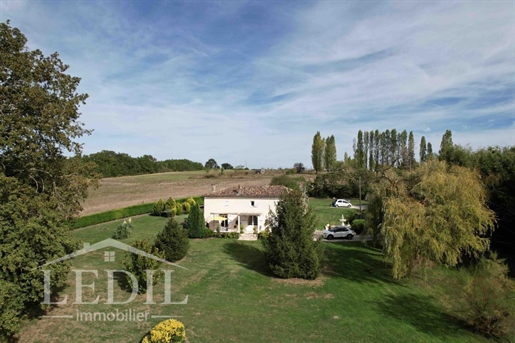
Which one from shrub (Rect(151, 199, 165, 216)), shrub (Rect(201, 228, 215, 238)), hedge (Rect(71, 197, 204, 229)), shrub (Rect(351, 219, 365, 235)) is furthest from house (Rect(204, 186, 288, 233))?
hedge (Rect(71, 197, 204, 229))

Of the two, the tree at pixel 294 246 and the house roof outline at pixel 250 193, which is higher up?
the house roof outline at pixel 250 193

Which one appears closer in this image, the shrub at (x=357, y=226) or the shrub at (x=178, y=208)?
→ the shrub at (x=357, y=226)

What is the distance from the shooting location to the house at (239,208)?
3153cm

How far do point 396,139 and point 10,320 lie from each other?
80.0 meters

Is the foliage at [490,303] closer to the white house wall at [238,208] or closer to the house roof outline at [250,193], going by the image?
the house roof outline at [250,193]

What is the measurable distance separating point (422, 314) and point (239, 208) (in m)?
18.6

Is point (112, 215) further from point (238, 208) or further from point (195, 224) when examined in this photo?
point (238, 208)

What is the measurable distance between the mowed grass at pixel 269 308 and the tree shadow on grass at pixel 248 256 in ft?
0.51

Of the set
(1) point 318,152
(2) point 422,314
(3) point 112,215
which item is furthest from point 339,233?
(1) point 318,152

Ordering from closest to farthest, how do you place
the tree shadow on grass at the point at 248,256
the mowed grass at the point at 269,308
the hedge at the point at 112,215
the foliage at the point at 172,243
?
the mowed grass at the point at 269,308 < the foliage at the point at 172,243 < the tree shadow on grass at the point at 248,256 < the hedge at the point at 112,215

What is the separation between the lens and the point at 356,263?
77.7ft

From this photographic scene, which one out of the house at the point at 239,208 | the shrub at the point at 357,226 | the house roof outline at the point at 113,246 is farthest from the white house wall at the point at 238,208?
the house roof outline at the point at 113,246

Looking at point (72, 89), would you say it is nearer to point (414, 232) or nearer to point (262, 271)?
point (262, 271)

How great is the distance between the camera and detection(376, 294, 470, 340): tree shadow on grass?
15.7 metres
